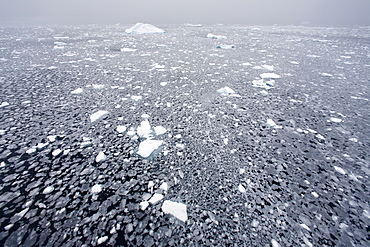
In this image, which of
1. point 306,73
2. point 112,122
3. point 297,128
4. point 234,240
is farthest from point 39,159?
point 306,73

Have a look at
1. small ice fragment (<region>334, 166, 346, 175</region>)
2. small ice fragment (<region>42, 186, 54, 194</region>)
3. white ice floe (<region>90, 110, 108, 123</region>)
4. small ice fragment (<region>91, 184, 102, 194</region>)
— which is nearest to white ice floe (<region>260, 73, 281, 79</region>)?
A: small ice fragment (<region>334, 166, 346, 175</region>)

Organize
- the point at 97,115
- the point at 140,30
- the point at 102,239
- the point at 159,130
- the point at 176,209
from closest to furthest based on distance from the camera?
the point at 102,239 → the point at 176,209 → the point at 159,130 → the point at 97,115 → the point at 140,30

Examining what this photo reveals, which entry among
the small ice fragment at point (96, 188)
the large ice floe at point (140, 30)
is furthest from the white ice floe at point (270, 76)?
the large ice floe at point (140, 30)

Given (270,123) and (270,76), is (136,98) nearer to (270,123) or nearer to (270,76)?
(270,123)

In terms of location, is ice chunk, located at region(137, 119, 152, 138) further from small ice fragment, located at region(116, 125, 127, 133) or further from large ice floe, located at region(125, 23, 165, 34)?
large ice floe, located at region(125, 23, 165, 34)

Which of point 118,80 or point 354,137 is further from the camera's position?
point 118,80

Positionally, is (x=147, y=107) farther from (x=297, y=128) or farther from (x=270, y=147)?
(x=297, y=128)

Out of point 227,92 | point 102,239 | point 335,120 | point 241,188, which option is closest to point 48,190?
point 102,239
